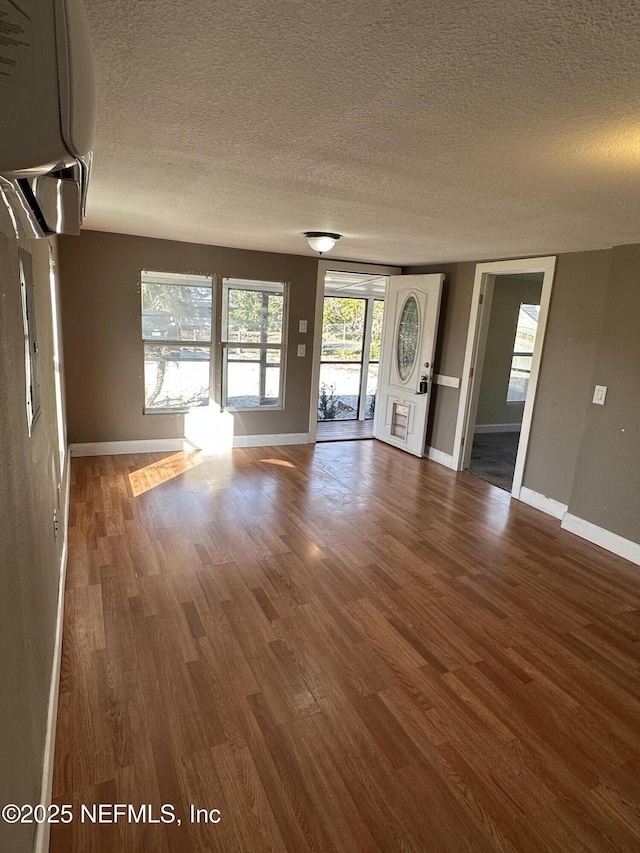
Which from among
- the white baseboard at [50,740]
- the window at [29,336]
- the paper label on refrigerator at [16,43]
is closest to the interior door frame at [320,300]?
the white baseboard at [50,740]

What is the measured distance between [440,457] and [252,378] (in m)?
2.37

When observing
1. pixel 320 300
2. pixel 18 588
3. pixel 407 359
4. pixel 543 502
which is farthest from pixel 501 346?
pixel 18 588

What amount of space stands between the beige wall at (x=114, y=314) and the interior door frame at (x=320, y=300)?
37 cm

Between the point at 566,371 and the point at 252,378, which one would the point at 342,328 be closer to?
the point at 252,378

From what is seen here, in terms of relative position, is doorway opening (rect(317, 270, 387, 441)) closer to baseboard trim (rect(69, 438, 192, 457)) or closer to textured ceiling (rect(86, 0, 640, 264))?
baseboard trim (rect(69, 438, 192, 457))

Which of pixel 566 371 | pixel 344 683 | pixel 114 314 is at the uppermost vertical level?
pixel 114 314

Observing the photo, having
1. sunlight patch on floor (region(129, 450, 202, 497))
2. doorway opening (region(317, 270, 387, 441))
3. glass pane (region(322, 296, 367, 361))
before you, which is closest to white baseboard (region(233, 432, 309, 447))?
sunlight patch on floor (region(129, 450, 202, 497))

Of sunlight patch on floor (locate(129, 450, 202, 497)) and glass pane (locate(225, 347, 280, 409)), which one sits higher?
glass pane (locate(225, 347, 280, 409))

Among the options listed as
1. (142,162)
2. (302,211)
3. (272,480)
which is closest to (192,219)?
(302,211)

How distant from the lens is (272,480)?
183 inches

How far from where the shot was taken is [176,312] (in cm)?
514

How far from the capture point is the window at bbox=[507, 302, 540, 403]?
24.3 feet

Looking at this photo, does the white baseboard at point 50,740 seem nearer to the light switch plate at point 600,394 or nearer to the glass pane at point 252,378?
the glass pane at point 252,378

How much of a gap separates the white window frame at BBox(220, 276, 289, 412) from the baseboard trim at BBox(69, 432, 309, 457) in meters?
0.35
